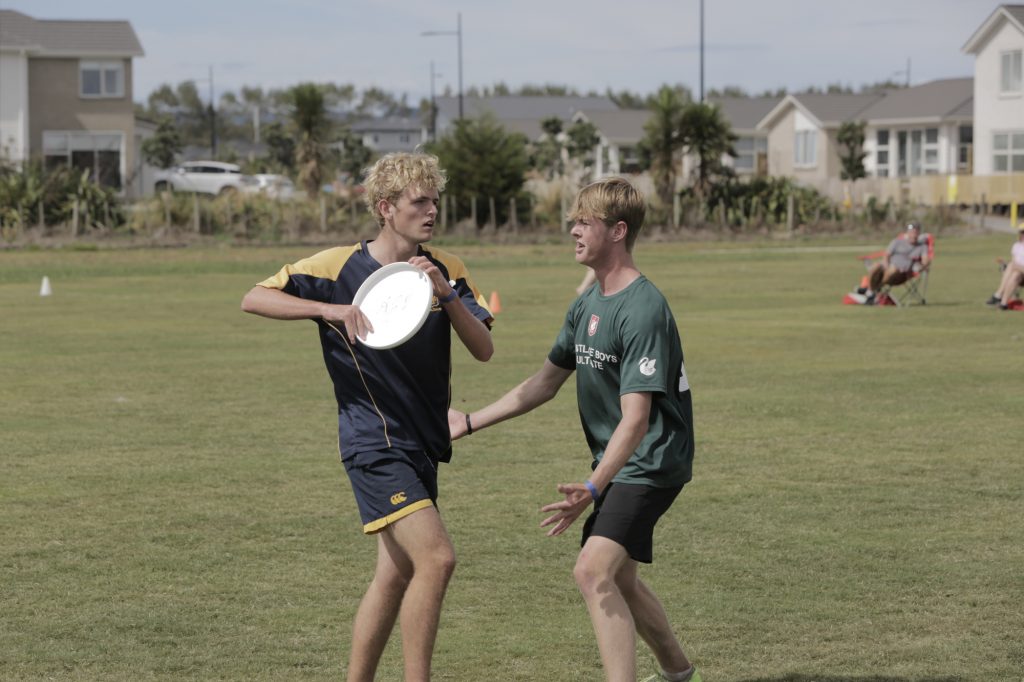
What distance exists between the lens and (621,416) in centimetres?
508

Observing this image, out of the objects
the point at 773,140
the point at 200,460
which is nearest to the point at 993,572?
the point at 200,460

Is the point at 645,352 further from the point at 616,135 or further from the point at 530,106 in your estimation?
the point at 530,106

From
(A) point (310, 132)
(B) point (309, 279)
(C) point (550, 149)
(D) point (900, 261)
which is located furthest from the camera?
(C) point (550, 149)

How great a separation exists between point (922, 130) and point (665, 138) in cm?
3084

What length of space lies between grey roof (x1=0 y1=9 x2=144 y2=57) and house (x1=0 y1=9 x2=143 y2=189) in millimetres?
41

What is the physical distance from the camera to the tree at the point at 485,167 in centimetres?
4938

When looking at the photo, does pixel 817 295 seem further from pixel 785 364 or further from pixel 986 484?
pixel 986 484

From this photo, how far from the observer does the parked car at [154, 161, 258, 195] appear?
7062cm

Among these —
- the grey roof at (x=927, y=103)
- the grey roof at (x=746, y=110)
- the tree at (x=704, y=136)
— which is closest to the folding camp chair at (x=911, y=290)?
the tree at (x=704, y=136)

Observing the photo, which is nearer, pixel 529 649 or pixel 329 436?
pixel 529 649

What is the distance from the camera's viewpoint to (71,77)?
63.4 meters

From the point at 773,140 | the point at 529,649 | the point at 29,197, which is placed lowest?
the point at 529,649

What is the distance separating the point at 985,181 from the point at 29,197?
3864 centimetres

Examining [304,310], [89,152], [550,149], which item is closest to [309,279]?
[304,310]
